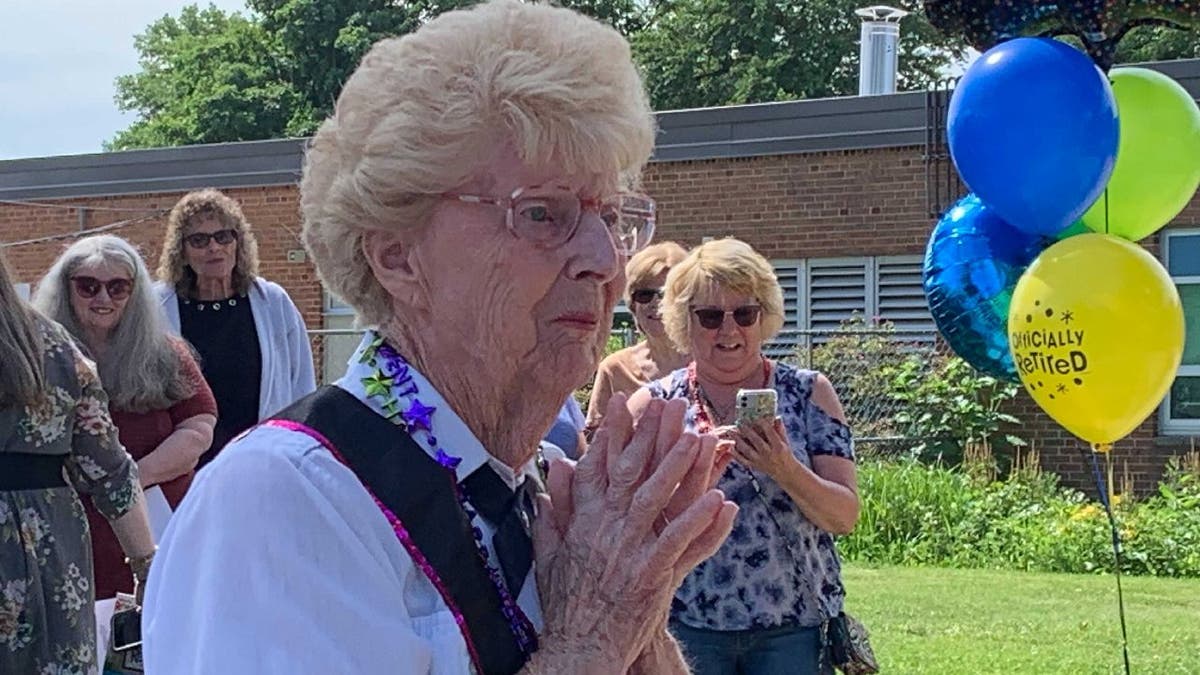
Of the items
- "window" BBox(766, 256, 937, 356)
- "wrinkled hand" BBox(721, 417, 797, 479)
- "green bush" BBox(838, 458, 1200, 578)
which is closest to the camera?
"wrinkled hand" BBox(721, 417, 797, 479)

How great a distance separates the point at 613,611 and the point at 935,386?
11.6 m

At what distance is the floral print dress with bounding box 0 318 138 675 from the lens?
3635 mm

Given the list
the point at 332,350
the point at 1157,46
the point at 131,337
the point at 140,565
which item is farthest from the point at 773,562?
the point at 1157,46

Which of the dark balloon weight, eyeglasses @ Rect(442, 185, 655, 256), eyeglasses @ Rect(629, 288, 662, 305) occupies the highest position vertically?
the dark balloon weight

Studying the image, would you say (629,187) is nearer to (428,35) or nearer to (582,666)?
(428,35)

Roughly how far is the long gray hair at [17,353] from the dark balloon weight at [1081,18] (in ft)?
10.3

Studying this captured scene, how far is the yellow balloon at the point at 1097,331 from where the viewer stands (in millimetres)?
4504

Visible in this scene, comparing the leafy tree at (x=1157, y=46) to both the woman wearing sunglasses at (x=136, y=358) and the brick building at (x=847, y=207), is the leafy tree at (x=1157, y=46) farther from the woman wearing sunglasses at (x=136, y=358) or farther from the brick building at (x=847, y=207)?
the woman wearing sunglasses at (x=136, y=358)

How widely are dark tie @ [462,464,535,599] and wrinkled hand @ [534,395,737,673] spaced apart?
2cm

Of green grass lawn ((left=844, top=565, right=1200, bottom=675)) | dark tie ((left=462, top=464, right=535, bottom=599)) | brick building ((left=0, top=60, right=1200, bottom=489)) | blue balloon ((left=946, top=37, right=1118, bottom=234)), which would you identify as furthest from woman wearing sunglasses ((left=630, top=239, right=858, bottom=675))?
brick building ((left=0, top=60, right=1200, bottom=489))

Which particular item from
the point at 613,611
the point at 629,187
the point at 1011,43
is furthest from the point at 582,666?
the point at 1011,43

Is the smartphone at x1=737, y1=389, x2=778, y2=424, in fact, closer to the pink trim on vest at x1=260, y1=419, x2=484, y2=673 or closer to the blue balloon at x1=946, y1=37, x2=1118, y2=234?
the blue balloon at x1=946, y1=37, x2=1118, y2=234

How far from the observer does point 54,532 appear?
3750 millimetres

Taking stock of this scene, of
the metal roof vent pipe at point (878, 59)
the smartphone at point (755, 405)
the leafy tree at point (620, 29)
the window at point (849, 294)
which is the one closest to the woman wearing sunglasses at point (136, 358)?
the smartphone at point (755, 405)
